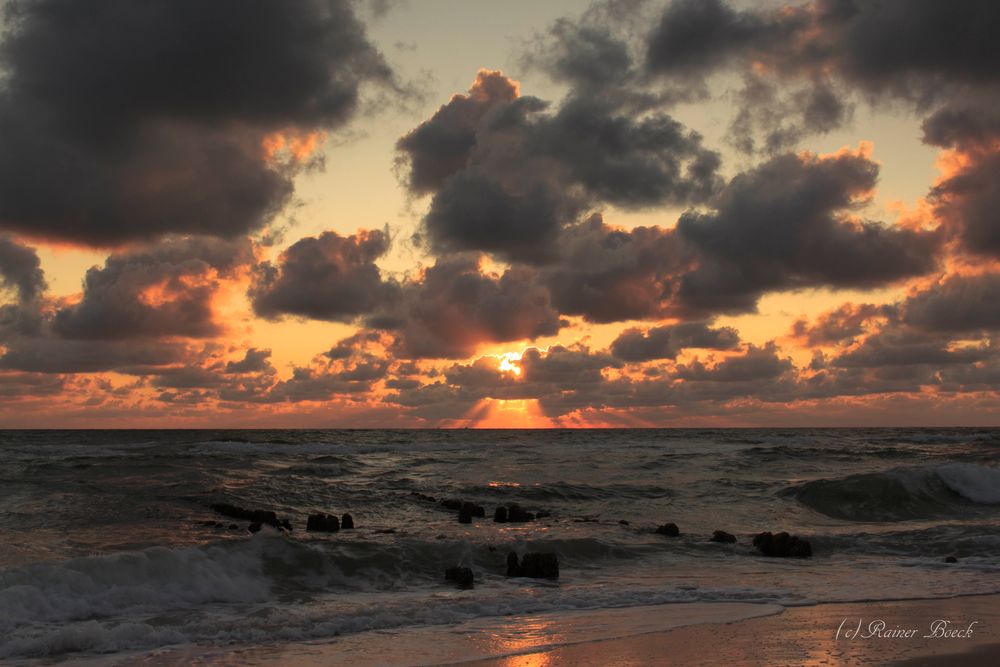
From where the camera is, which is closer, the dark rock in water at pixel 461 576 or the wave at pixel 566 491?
the dark rock in water at pixel 461 576

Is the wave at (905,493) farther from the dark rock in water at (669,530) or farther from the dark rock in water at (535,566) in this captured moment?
the dark rock in water at (535,566)

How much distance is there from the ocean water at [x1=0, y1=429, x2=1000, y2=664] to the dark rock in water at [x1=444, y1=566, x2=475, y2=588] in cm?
23

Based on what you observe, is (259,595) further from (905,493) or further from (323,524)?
(905,493)

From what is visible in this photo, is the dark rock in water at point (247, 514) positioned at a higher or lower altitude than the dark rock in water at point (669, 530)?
higher

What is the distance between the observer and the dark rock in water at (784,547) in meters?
18.7

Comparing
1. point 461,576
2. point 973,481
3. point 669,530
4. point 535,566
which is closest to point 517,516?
point 669,530

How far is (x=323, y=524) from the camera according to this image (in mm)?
20656

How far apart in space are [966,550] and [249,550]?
16005 millimetres

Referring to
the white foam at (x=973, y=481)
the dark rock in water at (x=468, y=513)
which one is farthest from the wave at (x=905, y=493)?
the dark rock in water at (x=468, y=513)

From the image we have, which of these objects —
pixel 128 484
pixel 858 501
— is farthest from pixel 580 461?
pixel 128 484

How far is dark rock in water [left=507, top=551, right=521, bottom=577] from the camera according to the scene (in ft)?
52.9

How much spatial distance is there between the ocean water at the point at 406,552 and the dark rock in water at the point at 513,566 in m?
0.37

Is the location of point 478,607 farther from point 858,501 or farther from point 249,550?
point 858,501

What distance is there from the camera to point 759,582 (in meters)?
15.2
